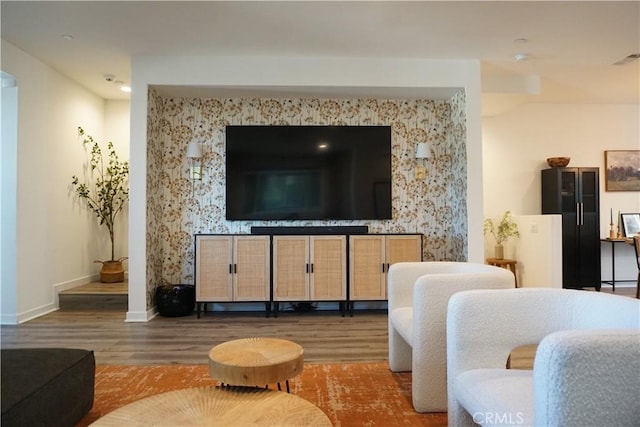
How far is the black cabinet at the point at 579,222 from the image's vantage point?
5.56 meters

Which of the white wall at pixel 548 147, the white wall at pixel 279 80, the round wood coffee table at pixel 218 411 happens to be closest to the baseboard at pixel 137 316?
the white wall at pixel 279 80

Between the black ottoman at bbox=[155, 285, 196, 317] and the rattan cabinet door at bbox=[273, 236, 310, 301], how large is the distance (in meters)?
0.95

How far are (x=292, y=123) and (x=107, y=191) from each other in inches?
104

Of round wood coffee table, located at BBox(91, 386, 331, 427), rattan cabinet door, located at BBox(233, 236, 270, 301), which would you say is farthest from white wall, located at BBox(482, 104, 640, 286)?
round wood coffee table, located at BBox(91, 386, 331, 427)

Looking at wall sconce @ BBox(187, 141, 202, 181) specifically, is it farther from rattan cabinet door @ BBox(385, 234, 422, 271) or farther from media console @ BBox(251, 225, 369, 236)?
rattan cabinet door @ BBox(385, 234, 422, 271)

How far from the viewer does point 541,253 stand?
5.04 m

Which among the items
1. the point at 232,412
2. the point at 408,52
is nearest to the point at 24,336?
the point at 232,412

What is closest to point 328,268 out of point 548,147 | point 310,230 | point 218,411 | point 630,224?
point 310,230

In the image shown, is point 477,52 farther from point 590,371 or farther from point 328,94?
point 590,371

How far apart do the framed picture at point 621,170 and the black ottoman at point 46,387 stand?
6878 millimetres

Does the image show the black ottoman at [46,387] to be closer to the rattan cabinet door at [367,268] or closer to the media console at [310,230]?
the media console at [310,230]

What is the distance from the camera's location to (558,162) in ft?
18.5

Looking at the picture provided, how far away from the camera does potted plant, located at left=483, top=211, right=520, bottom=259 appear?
5551 millimetres

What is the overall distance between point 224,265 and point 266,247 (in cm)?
47
